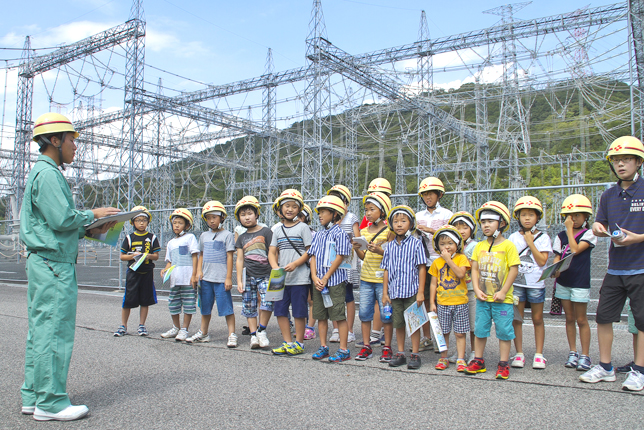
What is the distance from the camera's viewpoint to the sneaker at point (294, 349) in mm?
5184

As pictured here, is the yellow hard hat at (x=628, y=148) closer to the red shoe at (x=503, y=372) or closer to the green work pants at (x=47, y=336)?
the red shoe at (x=503, y=372)

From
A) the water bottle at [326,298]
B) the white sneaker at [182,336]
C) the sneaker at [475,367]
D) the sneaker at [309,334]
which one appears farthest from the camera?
the sneaker at [309,334]

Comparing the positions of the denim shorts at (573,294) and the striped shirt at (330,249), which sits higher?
the striped shirt at (330,249)

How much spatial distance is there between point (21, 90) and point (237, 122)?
44.4 ft

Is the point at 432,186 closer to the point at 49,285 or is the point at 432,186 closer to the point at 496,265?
the point at 496,265

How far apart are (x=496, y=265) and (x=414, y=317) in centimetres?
95

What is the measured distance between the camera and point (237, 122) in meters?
30.2

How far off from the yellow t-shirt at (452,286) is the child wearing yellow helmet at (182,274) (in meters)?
3.22

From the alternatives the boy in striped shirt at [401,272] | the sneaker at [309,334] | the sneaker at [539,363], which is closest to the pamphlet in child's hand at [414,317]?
the boy in striped shirt at [401,272]

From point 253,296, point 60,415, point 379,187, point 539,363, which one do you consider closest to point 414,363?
point 539,363

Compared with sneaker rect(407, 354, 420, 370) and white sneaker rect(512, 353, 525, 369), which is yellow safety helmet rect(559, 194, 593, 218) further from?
sneaker rect(407, 354, 420, 370)

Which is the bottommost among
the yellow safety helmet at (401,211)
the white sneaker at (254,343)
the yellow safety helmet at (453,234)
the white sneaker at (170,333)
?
the white sneaker at (170,333)

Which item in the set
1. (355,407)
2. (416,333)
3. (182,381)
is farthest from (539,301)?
(182,381)

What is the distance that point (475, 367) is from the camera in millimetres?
4348
